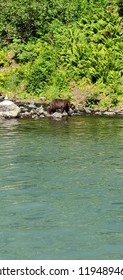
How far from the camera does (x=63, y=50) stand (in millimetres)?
56094

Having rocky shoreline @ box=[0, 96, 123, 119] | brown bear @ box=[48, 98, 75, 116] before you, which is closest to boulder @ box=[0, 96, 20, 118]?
rocky shoreline @ box=[0, 96, 123, 119]

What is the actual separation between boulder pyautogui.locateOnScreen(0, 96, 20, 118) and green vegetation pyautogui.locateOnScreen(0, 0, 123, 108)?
22.0ft

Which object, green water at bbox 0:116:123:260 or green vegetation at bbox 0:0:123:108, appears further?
green vegetation at bbox 0:0:123:108

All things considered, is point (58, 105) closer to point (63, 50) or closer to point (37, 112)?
point (37, 112)

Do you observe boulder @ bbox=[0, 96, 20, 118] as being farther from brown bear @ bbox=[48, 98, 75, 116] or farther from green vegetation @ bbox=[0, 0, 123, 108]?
green vegetation @ bbox=[0, 0, 123, 108]

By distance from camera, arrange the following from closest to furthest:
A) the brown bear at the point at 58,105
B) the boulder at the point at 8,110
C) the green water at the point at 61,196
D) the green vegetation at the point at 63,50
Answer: the green water at the point at 61,196, the boulder at the point at 8,110, the brown bear at the point at 58,105, the green vegetation at the point at 63,50

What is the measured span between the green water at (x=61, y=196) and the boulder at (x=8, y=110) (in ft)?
32.2

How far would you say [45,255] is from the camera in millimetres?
13789

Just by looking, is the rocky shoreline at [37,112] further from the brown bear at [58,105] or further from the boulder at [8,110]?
the brown bear at [58,105]

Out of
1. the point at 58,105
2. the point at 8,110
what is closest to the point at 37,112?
the point at 58,105

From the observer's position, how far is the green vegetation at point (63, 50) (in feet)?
166

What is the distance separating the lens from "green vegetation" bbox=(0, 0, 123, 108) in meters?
50.5

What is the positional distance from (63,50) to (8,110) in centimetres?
1443

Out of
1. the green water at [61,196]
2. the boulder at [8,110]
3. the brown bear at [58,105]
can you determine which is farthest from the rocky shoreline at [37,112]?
the green water at [61,196]
